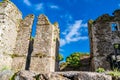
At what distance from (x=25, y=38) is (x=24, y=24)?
2211 millimetres

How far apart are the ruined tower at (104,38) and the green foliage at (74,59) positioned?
7260mm

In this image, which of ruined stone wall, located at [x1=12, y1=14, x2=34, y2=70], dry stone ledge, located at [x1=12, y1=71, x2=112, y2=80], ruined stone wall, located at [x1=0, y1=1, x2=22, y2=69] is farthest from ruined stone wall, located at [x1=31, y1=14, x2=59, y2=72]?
dry stone ledge, located at [x1=12, y1=71, x2=112, y2=80]

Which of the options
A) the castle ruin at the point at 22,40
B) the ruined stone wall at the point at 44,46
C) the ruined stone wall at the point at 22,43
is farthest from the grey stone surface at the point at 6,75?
the ruined stone wall at the point at 22,43

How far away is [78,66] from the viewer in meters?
28.7

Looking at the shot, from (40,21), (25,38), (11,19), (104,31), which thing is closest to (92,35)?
(104,31)

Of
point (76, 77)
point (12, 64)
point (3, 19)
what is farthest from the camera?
point (12, 64)

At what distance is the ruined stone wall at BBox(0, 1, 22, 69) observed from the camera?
64.2ft

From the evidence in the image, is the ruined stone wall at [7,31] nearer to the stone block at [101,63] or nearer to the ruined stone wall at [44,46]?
the ruined stone wall at [44,46]

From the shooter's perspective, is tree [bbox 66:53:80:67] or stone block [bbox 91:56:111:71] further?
tree [bbox 66:53:80:67]

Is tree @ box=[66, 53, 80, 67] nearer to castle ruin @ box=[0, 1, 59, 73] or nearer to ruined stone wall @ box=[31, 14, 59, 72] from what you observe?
castle ruin @ box=[0, 1, 59, 73]

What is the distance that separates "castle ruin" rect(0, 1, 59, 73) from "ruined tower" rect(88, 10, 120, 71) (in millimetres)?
5672

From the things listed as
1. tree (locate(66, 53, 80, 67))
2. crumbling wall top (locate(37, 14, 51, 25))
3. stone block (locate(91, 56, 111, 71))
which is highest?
crumbling wall top (locate(37, 14, 51, 25))

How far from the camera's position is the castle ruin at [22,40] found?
20227mm

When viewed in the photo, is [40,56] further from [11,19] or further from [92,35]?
[92,35]
